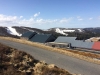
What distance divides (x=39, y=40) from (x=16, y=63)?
6994cm

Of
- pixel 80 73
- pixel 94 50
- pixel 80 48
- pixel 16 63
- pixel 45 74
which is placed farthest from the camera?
pixel 80 48

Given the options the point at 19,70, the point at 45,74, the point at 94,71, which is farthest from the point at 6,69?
the point at 94,71

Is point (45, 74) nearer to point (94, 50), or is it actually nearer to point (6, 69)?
point (6, 69)

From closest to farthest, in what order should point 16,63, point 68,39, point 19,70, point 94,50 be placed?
point 19,70 → point 16,63 → point 94,50 → point 68,39

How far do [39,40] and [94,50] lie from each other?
30272 millimetres

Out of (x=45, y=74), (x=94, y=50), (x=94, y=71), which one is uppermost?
(x=45, y=74)

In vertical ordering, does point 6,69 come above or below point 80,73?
above

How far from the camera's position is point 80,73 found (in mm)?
20578

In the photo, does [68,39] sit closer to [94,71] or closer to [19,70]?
[94,71]

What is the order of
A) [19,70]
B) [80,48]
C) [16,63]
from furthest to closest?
[80,48] < [16,63] < [19,70]

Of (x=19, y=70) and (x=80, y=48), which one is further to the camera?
(x=80, y=48)

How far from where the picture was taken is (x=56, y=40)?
91.6 metres

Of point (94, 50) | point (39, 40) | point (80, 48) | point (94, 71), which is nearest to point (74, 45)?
point (80, 48)

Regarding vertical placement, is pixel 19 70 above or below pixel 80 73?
above
